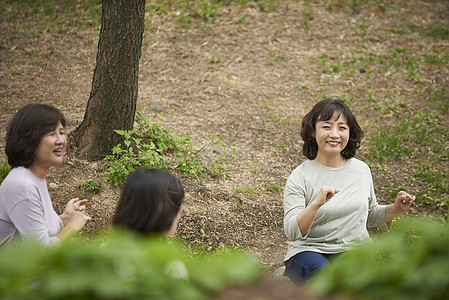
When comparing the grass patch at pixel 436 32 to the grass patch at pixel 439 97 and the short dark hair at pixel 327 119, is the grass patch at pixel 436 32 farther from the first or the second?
the short dark hair at pixel 327 119

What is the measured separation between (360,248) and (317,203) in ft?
5.63

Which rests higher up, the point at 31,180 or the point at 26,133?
the point at 26,133

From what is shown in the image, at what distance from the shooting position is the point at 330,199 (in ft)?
10.6

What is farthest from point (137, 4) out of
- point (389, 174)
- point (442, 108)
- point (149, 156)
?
point (442, 108)

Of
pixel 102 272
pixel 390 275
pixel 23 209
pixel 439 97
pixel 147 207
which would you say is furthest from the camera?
pixel 439 97

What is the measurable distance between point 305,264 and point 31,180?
1937 mm

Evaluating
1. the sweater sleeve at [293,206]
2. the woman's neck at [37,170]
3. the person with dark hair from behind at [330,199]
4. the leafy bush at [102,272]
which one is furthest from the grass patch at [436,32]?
the leafy bush at [102,272]

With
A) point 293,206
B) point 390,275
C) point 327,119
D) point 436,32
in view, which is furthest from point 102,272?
point 436,32

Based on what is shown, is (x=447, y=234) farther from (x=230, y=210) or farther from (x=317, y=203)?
(x=230, y=210)

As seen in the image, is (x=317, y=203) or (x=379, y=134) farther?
(x=379, y=134)

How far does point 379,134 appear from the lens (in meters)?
6.64

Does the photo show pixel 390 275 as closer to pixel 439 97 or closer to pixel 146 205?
pixel 146 205

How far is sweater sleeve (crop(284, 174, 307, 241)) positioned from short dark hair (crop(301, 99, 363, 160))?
333 millimetres

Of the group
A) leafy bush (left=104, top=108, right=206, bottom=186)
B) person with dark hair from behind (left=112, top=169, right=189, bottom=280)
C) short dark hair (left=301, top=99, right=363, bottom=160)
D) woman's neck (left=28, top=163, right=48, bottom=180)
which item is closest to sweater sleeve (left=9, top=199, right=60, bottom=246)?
woman's neck (left=28, top=163, right=48, bottom=180)
